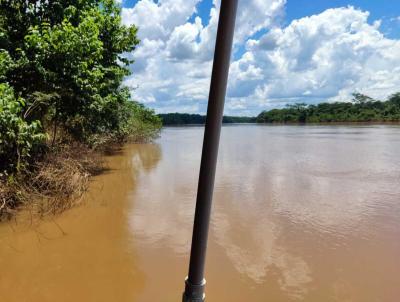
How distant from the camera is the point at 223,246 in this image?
19.6 ft

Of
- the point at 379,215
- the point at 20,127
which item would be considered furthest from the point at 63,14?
the point at 379,215

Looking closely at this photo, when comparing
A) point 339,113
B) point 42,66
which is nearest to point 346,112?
point 339,113

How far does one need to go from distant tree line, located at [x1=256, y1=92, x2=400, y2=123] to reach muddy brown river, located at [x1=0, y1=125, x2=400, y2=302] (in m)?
71.1

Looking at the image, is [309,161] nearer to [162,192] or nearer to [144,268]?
[162,192]

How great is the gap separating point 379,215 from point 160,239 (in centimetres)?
488

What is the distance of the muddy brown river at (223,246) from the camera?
4.44 m

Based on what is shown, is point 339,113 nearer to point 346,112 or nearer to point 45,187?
point 346,112

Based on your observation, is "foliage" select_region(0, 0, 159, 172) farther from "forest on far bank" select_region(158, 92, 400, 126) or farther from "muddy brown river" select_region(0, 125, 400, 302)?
"forest on far bank" select_region(158, 92, 400, 126)

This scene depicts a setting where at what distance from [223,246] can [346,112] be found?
283 ft

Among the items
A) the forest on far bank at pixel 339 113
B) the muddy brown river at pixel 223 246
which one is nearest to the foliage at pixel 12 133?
the muddy brown river at pixel 223 246

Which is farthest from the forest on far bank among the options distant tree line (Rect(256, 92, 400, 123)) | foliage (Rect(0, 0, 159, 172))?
foliage (Rect(0, 0, 159, 172))

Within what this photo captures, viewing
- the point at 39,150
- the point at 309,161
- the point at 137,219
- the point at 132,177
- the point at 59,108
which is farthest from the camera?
the point at 309,161

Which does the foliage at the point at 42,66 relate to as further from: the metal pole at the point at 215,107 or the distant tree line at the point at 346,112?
the distant tree line at the point at 346,112

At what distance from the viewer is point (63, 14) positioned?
9.88 metres
